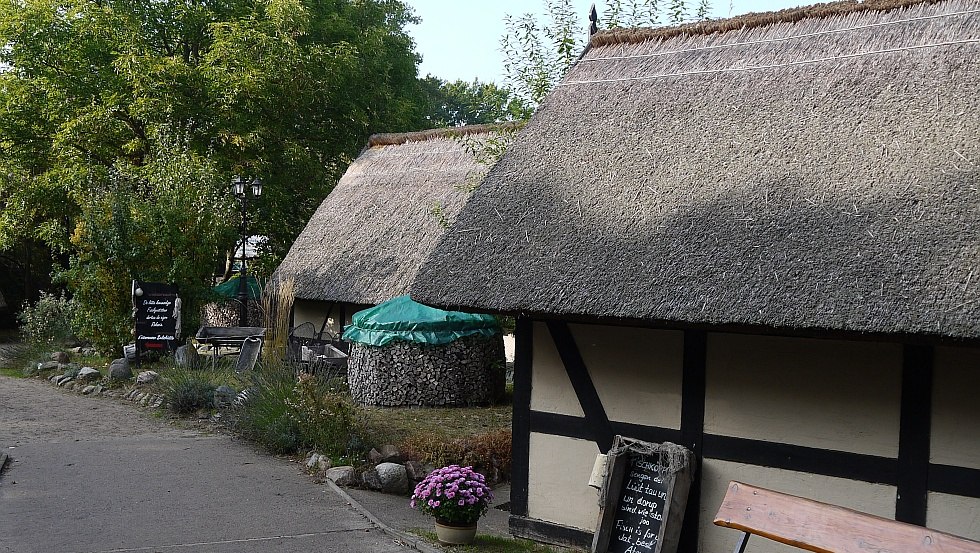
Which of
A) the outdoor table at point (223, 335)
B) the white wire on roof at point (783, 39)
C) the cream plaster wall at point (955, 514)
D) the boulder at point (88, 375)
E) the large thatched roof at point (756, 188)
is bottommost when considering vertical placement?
the boulder at point (88, 375)

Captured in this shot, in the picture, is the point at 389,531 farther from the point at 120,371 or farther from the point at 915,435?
the point at 120,371

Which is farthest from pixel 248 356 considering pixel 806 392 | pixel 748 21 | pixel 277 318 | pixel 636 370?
pixel 806 392

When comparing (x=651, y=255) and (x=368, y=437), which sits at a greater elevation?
(x=651, y=255)

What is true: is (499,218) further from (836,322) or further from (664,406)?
(836,322)

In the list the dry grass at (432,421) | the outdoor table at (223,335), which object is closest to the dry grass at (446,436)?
the dry grass at (432,421)

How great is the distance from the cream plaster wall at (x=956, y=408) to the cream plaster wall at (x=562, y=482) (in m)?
2.36

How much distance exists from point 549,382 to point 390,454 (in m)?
2.54

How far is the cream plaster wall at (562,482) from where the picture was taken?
639cm

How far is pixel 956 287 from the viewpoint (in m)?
4.56

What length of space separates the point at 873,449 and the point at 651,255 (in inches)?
74.5

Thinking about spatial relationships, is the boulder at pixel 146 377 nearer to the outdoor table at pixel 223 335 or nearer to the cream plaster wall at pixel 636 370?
the outdoor table at pixel 223 335

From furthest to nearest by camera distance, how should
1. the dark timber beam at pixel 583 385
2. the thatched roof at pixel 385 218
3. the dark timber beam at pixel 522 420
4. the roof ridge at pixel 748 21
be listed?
the thatched roof at pixel 385 218
the roof ridge at pixel 748 21
the dark timber beam at pixel 522 420
the dark timber beam at pixel 583 385

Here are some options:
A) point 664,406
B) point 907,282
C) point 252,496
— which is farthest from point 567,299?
point 252,496

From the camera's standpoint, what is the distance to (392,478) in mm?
8031
